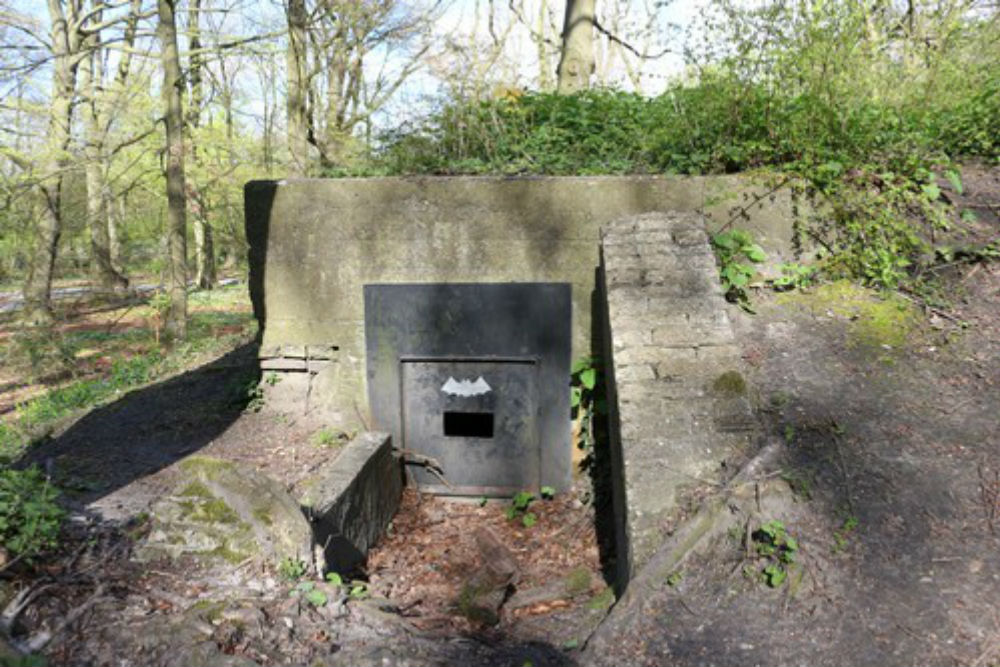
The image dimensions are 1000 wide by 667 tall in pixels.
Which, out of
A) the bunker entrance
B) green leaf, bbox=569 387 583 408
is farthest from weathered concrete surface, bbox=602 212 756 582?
the bunker entrance

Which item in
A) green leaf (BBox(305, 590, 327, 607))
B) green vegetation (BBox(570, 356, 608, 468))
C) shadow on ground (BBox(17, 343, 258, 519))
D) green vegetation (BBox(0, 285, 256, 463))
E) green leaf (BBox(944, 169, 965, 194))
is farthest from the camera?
green vegetation (BBox(0, 285, 256, 463))

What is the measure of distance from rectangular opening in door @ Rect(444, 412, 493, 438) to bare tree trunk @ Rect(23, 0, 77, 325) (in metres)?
7.74

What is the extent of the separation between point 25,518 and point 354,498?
1938 millimetres

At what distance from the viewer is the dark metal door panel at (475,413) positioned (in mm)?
5777

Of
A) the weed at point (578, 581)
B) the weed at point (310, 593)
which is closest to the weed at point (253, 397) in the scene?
the weed at point (310, 593)

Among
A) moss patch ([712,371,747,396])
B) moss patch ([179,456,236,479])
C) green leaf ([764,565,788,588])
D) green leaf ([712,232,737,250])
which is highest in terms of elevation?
green leaf ([712,232,737,250])

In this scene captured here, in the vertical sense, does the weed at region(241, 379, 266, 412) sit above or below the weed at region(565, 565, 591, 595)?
above

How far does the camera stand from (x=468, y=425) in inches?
242

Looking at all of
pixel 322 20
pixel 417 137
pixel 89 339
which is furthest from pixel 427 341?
pixel 89 339

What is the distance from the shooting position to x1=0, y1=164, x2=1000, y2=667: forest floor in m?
2.69

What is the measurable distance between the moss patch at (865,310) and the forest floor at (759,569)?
0.01m

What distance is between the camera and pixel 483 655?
3045mm

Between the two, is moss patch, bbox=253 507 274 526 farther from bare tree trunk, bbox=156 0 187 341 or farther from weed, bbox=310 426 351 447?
bare tree trunk, bbox=156 0 187 341

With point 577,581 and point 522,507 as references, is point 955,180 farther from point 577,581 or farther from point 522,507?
point 522,507
